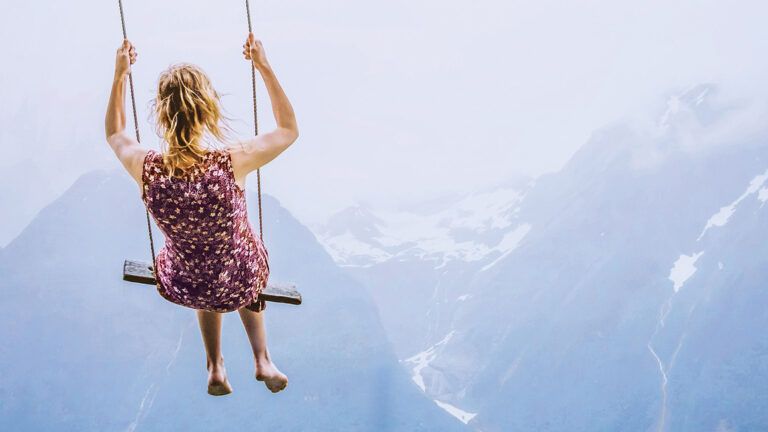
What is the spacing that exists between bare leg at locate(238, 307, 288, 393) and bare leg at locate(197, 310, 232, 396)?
3.3 inches

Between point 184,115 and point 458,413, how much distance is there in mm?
15975

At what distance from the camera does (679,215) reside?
1830 centimetres

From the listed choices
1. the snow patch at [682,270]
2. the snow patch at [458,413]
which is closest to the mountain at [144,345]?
the snow patch at [458,413]

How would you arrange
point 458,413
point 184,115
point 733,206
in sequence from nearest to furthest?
point 184,115 → point 458,413 → point 733,206

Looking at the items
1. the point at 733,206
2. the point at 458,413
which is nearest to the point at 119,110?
the point at 458,413

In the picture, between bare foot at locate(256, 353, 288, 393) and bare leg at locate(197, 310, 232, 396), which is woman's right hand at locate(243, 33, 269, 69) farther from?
bare foot at locate(256, 353, 288, 393)

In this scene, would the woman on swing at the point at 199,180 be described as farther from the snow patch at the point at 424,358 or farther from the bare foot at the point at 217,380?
the snow patch at the point at 424,358

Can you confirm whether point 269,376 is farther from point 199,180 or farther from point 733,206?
point 733,206

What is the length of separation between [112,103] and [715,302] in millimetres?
17379

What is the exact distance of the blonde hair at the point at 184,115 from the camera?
5.81 ft

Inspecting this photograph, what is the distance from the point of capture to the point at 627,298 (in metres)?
17.5

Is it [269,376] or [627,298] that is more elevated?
[269,376]

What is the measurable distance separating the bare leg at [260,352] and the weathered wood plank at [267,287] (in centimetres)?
7

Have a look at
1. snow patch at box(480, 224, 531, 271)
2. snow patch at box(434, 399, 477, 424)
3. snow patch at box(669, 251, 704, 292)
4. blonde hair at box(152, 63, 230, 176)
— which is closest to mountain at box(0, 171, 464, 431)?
snow patch at box(434, 399, 477, 424)
